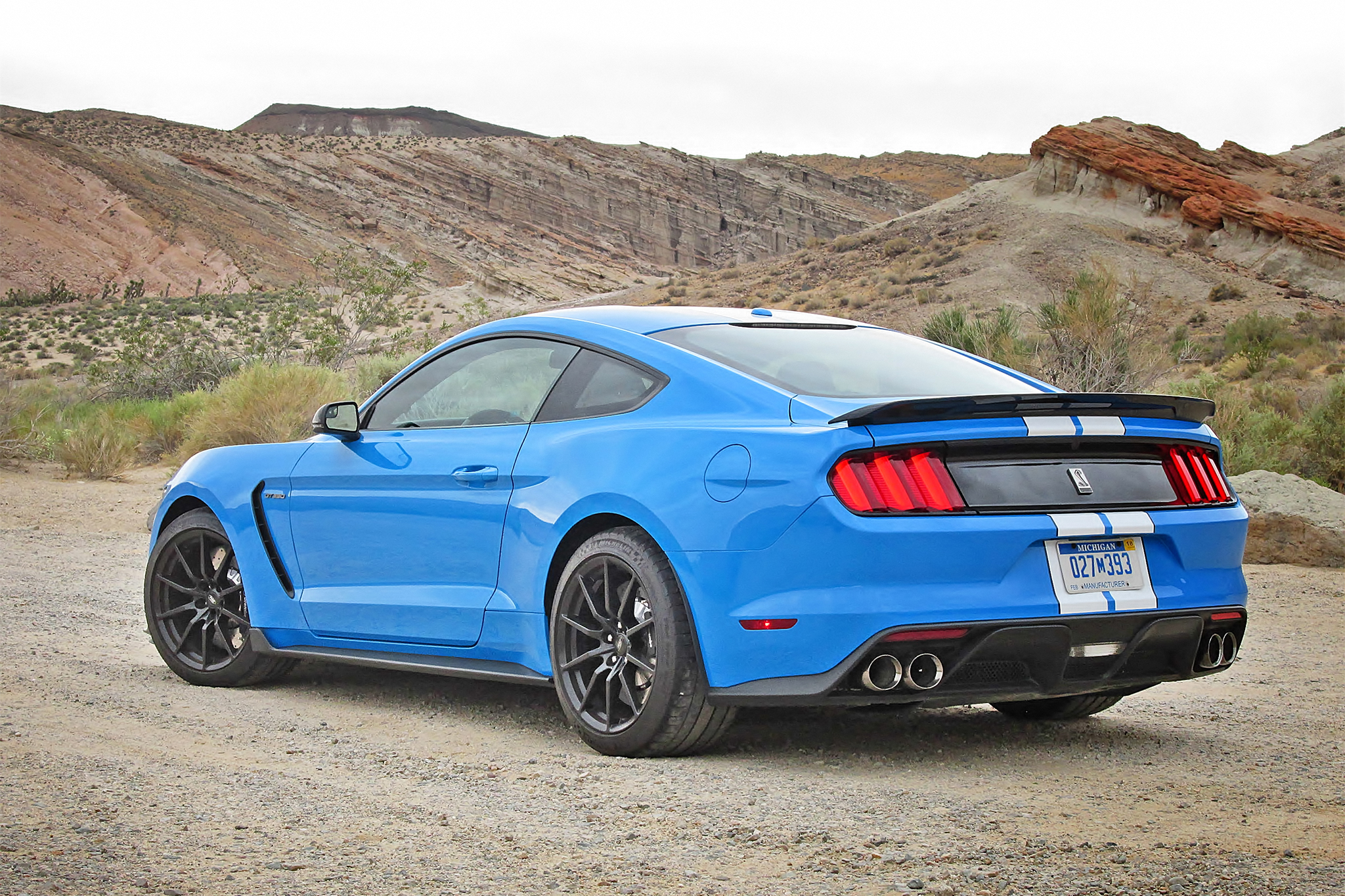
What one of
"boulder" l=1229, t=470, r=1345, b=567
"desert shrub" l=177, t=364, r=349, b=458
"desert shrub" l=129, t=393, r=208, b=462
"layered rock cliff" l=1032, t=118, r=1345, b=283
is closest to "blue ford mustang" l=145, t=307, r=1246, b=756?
"boulder" l=1229, t=470, r=1345, b=567

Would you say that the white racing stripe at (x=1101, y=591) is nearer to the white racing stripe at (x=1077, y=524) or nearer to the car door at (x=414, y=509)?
the white racing stripe at (x=1077, y=524)

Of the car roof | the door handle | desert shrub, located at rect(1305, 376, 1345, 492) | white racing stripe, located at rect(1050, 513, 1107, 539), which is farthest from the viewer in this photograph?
desert shrub, located at rect(1305, 376, 1345, 492)

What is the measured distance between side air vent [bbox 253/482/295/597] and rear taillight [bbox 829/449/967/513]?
2.80 meters

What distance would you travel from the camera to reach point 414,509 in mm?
5277

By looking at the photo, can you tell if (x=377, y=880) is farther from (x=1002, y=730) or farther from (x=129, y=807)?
(x=1002, y=730)

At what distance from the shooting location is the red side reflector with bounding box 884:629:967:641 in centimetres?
401

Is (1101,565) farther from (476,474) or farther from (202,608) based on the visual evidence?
(202,608)

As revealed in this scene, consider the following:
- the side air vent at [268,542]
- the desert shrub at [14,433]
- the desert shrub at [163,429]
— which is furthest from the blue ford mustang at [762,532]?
the desert shrub at [163,429]

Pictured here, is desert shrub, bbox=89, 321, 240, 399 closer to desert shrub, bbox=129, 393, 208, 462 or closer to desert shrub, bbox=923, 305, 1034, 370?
desert shrub, bbox=129, 393, 208, 462

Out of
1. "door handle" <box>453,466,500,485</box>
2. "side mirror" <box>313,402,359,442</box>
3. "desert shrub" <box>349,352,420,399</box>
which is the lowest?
"desert shrub" <box>349,352,420,399</box>

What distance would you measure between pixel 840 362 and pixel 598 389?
2.89ft

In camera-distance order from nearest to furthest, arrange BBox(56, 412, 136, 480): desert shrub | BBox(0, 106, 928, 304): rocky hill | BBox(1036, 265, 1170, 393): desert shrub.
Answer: BBox(56, 412, 136, 480): desert shrub, BBox(1036, 265, 1170, 393): desert shrub, BBox(0, 106, 928, 304): rocky hill

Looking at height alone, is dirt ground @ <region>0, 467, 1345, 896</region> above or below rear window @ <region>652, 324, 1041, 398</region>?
below

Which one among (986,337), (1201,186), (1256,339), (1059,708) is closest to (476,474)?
(1059,708)
